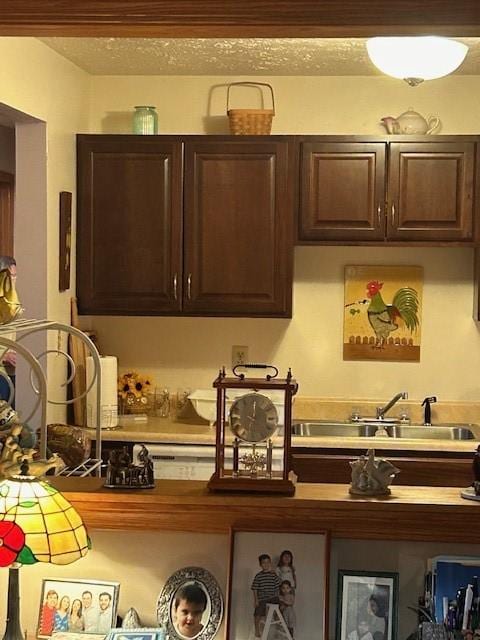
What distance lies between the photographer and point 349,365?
17.5 feet

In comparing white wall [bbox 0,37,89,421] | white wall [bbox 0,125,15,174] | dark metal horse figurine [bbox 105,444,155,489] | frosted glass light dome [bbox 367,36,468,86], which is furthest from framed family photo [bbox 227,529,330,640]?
white wall [bbox 0,125,15,174]

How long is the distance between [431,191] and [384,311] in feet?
2.30

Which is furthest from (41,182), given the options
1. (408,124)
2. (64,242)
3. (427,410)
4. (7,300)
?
(7,300)

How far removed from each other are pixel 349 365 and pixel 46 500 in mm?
3328

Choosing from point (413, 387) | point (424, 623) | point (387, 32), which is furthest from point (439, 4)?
point (413, 387)

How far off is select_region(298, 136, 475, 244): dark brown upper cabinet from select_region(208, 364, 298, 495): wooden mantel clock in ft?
8.70

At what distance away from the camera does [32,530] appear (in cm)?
207

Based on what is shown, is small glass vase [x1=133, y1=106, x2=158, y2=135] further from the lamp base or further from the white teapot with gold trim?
the lamp base

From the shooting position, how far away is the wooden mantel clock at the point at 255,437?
7.72 feet

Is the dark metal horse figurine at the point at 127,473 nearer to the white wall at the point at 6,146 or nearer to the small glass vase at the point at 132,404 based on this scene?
the small glass vase at the point at 132,404

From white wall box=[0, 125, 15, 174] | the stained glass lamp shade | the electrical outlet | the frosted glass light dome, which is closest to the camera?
the stained glass lamp shade

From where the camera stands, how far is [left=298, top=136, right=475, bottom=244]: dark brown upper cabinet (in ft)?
16.1

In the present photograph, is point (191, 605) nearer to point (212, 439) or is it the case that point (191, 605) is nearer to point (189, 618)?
point (189, 618)

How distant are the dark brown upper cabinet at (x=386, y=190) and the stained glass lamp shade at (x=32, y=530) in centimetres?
301
